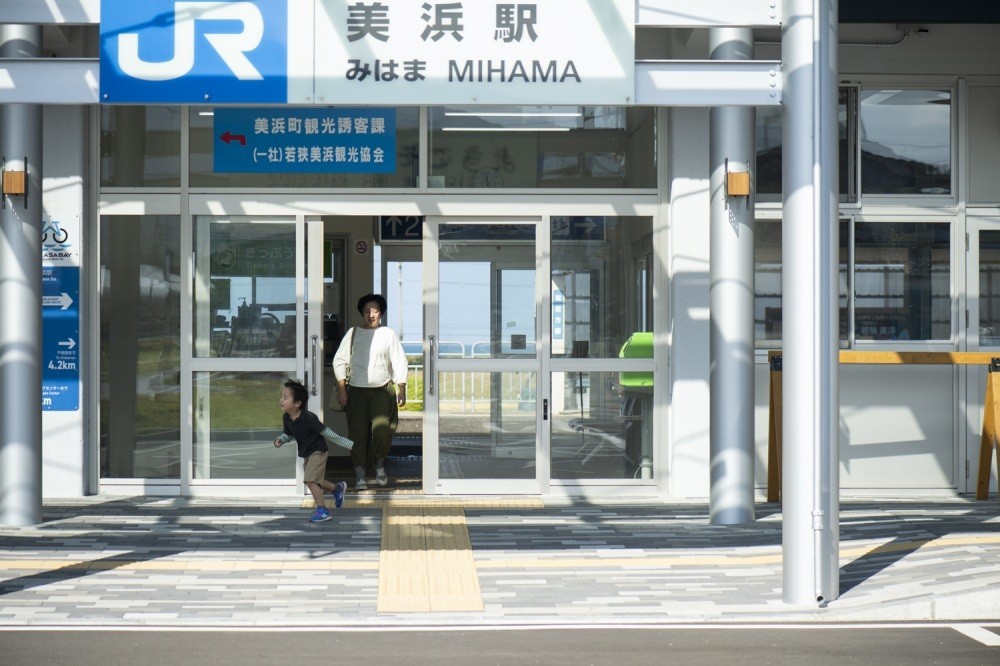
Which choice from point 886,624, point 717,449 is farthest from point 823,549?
point 717,449

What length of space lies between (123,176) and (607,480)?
4.54 m

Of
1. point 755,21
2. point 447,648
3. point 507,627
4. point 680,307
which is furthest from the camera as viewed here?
point 680,307

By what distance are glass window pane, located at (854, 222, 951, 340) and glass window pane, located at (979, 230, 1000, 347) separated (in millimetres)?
269

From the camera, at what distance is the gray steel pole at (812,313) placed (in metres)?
6.46

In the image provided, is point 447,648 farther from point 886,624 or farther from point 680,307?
point 680,307

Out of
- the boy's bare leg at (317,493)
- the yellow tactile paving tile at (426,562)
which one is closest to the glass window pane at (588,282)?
the yellow tactile paving tile at (426,562)

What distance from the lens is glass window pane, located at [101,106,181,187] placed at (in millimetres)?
10109

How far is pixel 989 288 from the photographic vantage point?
10.5 m

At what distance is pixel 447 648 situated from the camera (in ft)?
18.7

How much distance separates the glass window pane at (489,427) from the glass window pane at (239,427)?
50.2 inches

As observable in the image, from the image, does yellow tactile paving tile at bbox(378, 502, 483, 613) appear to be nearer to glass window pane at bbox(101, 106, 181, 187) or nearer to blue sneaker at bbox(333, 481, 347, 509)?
blue sneaker at bbox(333, 481, 347, 509)

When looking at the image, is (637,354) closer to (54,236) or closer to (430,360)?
(430,360)

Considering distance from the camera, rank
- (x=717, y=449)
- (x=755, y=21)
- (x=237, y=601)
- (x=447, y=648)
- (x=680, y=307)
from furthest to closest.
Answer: (x=680, y=307)
(x=717, y=449)
(x=755, y=21)
(x=237, y=601)
(x=447, y=648)

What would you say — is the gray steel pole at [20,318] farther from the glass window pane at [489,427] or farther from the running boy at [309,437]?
the glass window pane at [489,427]
